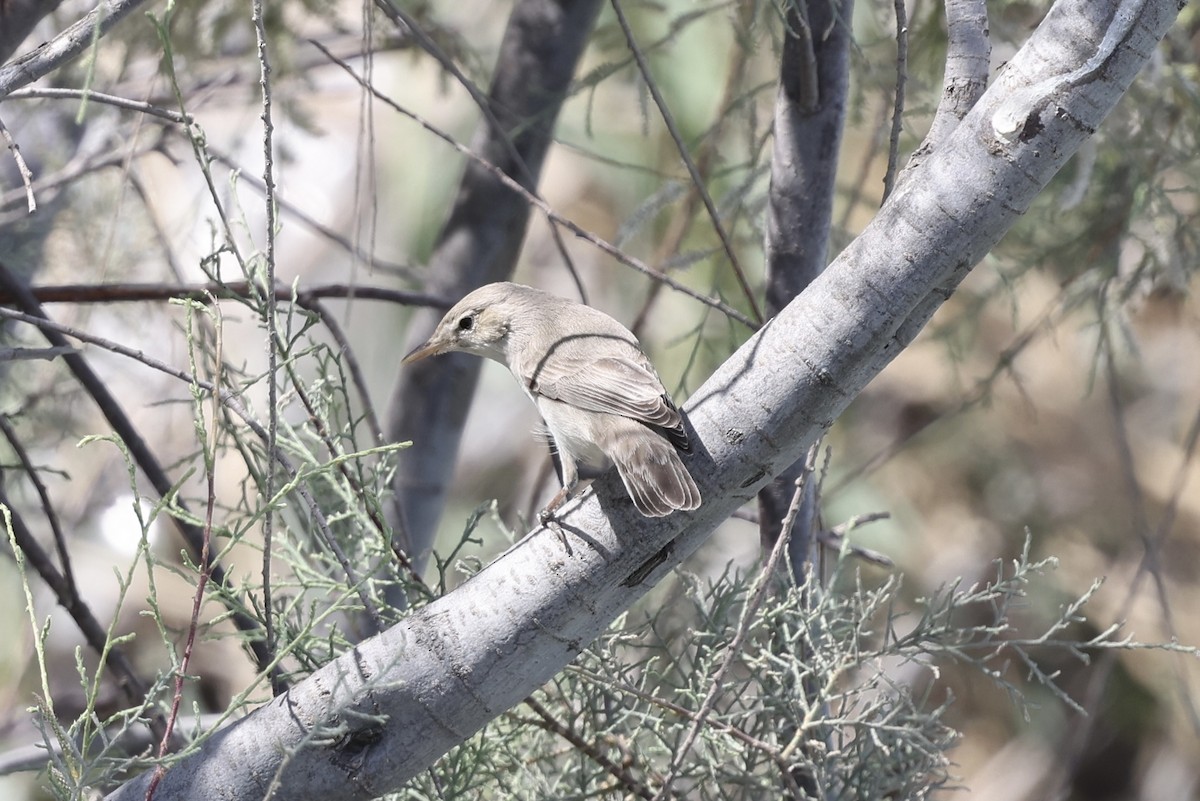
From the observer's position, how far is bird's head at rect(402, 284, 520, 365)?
2326 mm

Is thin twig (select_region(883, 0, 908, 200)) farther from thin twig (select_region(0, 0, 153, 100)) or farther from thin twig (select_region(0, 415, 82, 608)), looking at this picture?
thin twig (select_region(0, 415, 82, 608))

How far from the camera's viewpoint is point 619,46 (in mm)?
2938

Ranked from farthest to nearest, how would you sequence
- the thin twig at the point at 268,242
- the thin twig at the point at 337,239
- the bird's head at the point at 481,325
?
1. the bird's head at the point at 481,325
2. the thin twig at the point at 337,239
3. the thin twig at the point at 268,242

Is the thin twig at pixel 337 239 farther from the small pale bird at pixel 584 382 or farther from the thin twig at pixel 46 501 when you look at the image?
the thin twig at pixel 46 501

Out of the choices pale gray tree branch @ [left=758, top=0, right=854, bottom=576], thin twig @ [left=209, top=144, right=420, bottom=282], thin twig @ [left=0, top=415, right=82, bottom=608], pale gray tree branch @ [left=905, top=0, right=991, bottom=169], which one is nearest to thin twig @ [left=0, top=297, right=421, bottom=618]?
thin twig @ [left=0, top=415, right=82, bottom=608]

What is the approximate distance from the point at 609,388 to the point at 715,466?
59cm

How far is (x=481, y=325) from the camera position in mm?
2355

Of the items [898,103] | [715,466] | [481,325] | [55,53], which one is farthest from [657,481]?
[481,325]

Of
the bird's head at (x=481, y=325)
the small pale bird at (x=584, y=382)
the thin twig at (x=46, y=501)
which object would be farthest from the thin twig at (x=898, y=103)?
the thin twig at (x=46, y=501)

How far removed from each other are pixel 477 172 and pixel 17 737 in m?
2.39

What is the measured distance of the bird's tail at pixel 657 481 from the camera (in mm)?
1367

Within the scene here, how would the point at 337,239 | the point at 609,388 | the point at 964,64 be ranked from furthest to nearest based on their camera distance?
the point at 337,239 → the point at 609,388 → the point at 964,64

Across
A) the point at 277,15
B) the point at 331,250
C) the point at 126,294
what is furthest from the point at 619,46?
the point at 331,250

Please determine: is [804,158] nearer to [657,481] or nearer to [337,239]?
[657,481]
